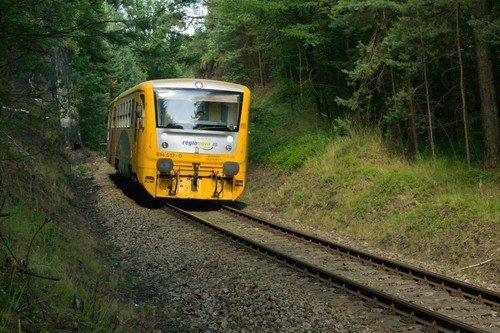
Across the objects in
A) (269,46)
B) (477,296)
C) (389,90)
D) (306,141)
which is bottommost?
(477,296)

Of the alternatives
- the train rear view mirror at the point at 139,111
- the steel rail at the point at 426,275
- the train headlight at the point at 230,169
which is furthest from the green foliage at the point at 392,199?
the train rear view mirror at the point at 139,111

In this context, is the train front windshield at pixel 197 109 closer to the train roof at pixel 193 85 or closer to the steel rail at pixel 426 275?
the train roof at pixel 193 85

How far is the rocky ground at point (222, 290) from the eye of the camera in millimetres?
6057

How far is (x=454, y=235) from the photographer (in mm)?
10227

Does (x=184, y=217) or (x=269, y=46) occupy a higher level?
(x=269, y=46)

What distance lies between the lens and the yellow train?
14.0 m

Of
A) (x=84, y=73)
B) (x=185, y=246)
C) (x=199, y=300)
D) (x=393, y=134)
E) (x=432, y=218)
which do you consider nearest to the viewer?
(x=199, y=300)

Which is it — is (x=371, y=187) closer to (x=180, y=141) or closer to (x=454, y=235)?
(x=454, y=235)

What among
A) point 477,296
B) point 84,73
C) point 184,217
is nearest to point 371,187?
point 184,217

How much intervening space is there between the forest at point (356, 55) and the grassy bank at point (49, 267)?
3.10ft

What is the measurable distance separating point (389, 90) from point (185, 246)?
893 centimetres

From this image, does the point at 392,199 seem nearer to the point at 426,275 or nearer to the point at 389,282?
the point at 426,275

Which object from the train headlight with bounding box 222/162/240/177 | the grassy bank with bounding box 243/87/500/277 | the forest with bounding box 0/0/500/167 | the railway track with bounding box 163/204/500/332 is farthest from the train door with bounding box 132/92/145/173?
the grassy bank with bounding box 243/87/500/277

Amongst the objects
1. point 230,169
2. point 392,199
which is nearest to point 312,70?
point 230,169
